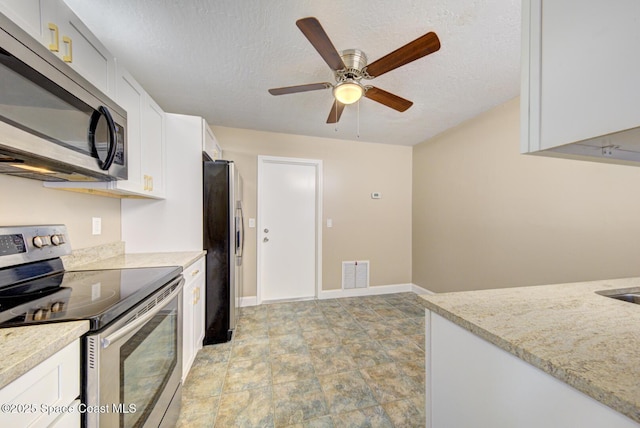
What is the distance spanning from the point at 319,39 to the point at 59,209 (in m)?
1.79

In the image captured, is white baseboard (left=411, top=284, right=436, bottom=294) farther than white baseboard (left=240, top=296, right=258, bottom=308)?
Yes

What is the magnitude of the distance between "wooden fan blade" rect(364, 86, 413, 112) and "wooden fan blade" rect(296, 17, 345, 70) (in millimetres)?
385

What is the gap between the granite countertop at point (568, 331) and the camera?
0.52 meters

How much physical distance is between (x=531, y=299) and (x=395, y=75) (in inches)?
72.8

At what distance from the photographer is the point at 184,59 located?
6.21 ft

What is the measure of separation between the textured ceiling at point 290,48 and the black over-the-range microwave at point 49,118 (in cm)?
66

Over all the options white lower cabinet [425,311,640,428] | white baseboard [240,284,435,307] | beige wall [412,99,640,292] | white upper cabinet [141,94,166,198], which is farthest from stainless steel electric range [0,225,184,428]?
beige wall [412,99,640,292]

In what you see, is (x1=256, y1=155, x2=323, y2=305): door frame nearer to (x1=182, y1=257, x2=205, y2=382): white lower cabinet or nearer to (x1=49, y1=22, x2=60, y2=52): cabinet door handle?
(x1=182, y1=257, x2=205, y2=382): white lower cabinet

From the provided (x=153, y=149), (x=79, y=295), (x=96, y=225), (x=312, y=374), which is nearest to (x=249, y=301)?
(x=312, y=374)

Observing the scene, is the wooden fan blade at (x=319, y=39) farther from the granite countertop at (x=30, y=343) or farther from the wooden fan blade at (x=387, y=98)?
the granite countertop at (x=30, y=343)

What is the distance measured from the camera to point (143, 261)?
1.76 m

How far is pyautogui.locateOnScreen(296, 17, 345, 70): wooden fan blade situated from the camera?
1239 mm

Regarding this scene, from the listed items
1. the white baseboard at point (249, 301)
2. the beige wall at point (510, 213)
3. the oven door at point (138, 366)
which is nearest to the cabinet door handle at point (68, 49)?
the oven door at point (138, 366)

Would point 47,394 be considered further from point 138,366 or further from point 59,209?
point 59,209
